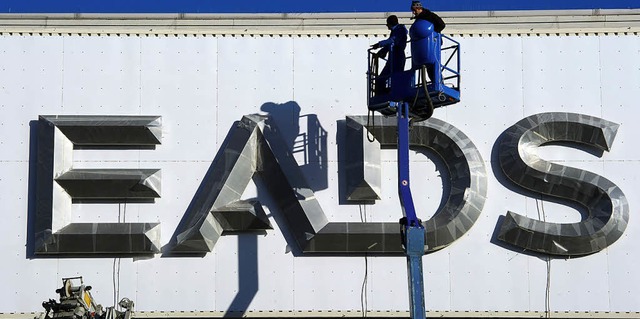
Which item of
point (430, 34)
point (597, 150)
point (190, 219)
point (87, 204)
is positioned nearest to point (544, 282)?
point (597, 150)

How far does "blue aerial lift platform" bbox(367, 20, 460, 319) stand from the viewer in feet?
43.4

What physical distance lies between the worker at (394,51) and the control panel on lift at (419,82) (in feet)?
0.06

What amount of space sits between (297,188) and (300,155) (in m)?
0.66

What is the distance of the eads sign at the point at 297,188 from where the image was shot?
51.1 ft

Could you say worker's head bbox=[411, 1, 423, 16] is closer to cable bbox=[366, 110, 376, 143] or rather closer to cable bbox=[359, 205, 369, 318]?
cable bbox=[366, 110, 376, 143]

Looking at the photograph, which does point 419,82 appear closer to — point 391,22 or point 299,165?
point 391,22

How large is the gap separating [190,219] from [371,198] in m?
3.29

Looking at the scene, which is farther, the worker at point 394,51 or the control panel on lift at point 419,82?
the worker at point 394,51

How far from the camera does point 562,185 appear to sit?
618 inches

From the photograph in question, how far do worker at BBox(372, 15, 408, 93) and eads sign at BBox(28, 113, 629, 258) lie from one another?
1367 millimetres

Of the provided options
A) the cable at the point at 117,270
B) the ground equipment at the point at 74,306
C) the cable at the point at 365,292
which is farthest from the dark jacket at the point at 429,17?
the ground equipment at the point at 74,306

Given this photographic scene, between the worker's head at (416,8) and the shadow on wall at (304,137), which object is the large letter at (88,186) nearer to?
the shadow on wall at (304,137)

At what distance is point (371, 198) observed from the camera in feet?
51.8

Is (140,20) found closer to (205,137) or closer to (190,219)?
(205,137)
